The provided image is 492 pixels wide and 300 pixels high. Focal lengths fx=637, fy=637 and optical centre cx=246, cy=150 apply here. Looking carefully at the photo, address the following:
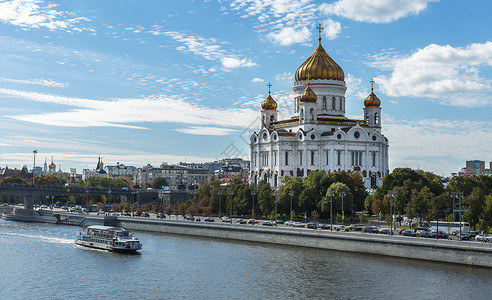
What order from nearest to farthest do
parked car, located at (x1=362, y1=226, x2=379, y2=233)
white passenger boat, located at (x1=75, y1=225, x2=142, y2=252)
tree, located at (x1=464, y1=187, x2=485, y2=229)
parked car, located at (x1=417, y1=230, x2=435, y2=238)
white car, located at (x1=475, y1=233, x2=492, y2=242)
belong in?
white car, located at (x1=475, y1=233, x2=492, y2=242) → parked car, located at (x1=417, y1=230, x2=435, y2=238) → white passenger boat, located at (x1=75, y1=225, x2=142, y2=252) → tree, located at (x1=464, y1=187, x2=485, y2=229) → parked car, located at (x1=362, y1=226, x2=379, y2=233)

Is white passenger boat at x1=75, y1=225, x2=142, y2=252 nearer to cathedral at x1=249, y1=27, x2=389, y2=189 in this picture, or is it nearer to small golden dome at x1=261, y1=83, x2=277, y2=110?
cathedral at x1=249, y1=27, x2=389, y2=189

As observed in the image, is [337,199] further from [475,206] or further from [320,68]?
[320,68]

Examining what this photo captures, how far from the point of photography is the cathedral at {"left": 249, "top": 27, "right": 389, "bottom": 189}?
341 ft

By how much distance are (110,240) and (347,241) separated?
22655 mm

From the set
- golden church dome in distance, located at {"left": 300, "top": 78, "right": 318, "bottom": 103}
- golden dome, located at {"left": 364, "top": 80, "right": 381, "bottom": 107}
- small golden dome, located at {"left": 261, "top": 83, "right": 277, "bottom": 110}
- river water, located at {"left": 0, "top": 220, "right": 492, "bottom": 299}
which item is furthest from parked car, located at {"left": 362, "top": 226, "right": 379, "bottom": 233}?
small golden dome, located at {"left": 261, "top": 83, "right": 277, "bottom": 110}

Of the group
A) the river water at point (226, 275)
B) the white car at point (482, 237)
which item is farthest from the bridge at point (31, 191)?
the white car at point (482, 237)

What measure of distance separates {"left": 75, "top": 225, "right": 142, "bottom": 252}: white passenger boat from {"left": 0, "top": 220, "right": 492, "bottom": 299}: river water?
1.15 meters

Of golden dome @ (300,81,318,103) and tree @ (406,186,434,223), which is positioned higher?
golden dome @ (300,81,318,103)

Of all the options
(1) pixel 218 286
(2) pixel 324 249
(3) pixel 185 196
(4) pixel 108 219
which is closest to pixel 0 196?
(3) pixel 185 196

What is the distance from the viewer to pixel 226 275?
46.4 meters

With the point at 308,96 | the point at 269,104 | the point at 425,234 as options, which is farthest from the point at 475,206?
the point at 269,104

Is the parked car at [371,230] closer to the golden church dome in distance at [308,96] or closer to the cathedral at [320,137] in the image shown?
the cathedral at [320,137]

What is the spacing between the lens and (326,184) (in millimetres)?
82375

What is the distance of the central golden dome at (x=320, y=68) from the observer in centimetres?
11006
